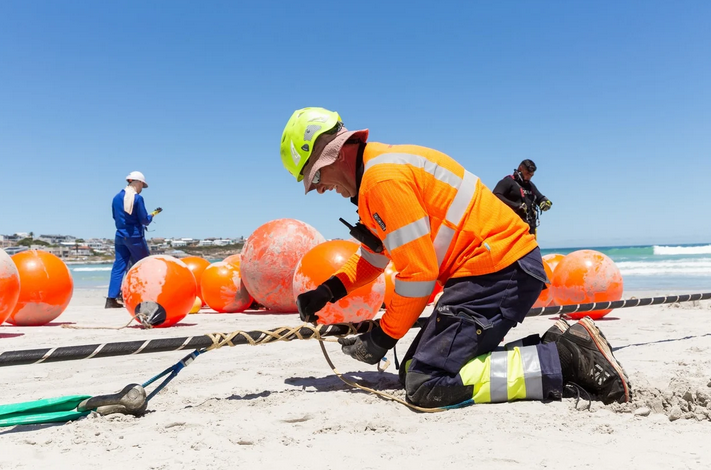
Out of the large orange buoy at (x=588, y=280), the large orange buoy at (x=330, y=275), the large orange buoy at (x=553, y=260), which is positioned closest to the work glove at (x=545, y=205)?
the large orange buoy at (x=553, y=260)

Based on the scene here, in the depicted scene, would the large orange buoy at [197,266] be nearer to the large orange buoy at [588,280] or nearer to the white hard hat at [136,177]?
the white hard hat at [136,177]

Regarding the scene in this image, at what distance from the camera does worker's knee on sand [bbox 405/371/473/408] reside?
2.85 meters

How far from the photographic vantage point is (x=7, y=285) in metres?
5.67

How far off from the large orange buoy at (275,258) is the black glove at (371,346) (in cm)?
396

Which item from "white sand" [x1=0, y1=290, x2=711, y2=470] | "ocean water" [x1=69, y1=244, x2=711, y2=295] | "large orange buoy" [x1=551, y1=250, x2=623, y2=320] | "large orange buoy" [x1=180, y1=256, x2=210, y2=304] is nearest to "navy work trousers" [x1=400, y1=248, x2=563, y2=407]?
"white sand" [x1=0, y1=290, x2=711, y2=470]

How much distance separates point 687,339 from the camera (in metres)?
4.97

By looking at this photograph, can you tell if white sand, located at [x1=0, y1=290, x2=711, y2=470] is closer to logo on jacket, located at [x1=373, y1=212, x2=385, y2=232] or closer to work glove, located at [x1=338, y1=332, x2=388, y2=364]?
work glove, located at [x1=338, y1=332, x2=388, y2=364]

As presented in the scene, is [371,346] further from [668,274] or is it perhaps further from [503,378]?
[668,274]

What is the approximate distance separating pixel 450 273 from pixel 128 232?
23.8 feet

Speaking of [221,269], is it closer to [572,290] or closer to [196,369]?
[196,369]

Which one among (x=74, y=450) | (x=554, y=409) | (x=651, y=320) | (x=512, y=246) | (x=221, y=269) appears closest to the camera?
(x=74, y=450)

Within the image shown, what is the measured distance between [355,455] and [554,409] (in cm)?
114

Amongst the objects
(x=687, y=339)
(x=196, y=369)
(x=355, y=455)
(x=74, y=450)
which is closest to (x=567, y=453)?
(x=355, y=455)

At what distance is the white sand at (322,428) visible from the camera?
7.22 ft
